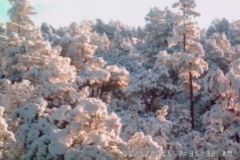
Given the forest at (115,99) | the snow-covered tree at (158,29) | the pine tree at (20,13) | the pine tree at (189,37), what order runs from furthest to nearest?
the snow-covered tree at (158,29) → the pine tree at (20,13) → the pine tree at (189,37) → the forest at (115,99)

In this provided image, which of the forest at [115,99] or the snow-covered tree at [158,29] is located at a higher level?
the snow-covered tree at [158,29]

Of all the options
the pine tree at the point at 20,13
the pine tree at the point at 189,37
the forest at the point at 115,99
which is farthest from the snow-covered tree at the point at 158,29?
the pine tree at the point at 189,37

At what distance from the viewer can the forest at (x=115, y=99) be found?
1035 inches

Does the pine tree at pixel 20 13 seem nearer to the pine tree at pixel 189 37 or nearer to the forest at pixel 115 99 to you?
the forest at pixel 115 99

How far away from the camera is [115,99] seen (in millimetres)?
49250

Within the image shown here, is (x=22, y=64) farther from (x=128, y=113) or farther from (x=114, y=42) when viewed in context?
(x=114, y=42)

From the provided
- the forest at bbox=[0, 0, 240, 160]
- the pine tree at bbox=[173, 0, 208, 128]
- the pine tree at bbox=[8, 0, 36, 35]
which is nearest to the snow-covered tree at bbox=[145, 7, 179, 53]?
the forest at bbox=[0, 0, 240, 160]

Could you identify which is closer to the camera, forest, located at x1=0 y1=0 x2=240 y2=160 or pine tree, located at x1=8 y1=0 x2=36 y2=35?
forest, located at x1=0 y1=0 x2=240 y2=160

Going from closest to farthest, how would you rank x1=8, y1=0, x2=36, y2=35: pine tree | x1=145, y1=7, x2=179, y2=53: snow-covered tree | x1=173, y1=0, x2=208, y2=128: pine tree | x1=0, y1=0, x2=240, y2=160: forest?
x1=0, y1=0, x2=240, y2=160: forest → x1=173, y1=0, x2=208, y2=128: pine tree → x1=8, y1=0, x2=36, y2=35: pine tree → x1=145, y1=7, x2=179, y2=53: snow-covered tree

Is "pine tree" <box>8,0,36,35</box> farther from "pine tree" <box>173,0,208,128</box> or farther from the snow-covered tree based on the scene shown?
the snow-covered tree

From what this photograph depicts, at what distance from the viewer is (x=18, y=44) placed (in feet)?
139

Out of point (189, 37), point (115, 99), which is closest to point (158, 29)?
point (115, 99)

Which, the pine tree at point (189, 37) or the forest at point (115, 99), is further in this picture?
the pine tree at point (189, 37)

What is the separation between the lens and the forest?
26281 mm
